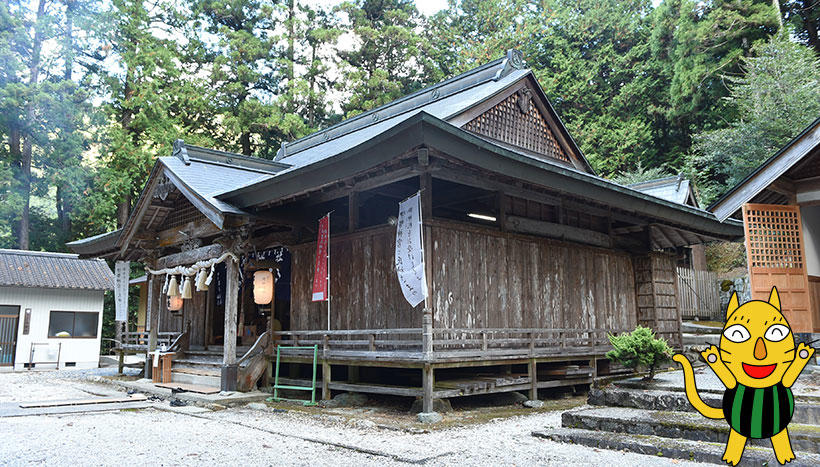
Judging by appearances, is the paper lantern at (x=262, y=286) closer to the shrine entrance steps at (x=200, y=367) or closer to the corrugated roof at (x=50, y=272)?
the shrine entrance steps at (x=200, y=367)

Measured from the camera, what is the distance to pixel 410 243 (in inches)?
382

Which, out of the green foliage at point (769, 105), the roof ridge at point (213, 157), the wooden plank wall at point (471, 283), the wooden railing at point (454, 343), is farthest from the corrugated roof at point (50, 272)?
the green foliage at point (769, 105)

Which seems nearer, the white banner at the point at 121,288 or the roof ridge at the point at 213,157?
the roof ridge at the point at 213,157

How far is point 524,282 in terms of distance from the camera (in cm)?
1198

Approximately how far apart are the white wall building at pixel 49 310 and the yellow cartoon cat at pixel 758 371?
80.9 feet

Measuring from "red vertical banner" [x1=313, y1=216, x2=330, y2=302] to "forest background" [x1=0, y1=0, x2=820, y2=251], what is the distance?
18865mm

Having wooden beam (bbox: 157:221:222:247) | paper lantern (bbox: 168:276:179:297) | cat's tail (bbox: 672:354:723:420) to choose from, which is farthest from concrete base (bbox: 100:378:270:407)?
cat's tail (bbox: 672:354:723:420)

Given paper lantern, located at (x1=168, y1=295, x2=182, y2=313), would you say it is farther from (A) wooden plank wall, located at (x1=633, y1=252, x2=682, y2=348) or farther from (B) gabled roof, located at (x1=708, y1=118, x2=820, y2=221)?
(B) gabled roof, located at (x1=708, y1=118, x2=820, y2=221)

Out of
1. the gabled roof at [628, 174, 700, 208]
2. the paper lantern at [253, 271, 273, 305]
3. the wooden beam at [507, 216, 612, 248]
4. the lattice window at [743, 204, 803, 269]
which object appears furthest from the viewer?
the gabled roof at [628, 174, 700, 208]

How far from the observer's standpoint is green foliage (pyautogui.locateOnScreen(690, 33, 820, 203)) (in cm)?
2156

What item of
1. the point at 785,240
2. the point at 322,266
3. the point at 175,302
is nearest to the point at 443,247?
the point at 322,266

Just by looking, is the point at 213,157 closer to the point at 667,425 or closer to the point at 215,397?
the point at 215,397

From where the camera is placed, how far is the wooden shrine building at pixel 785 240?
10.1 metres

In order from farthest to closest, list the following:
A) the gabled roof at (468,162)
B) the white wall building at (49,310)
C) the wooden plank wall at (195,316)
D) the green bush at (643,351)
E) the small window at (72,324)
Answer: the small window at (72,324) → the white wall building at (49,310) → the wooden plank wall at (195,316) → the green bush at (643,351) → the gabled roof at (468,162)
